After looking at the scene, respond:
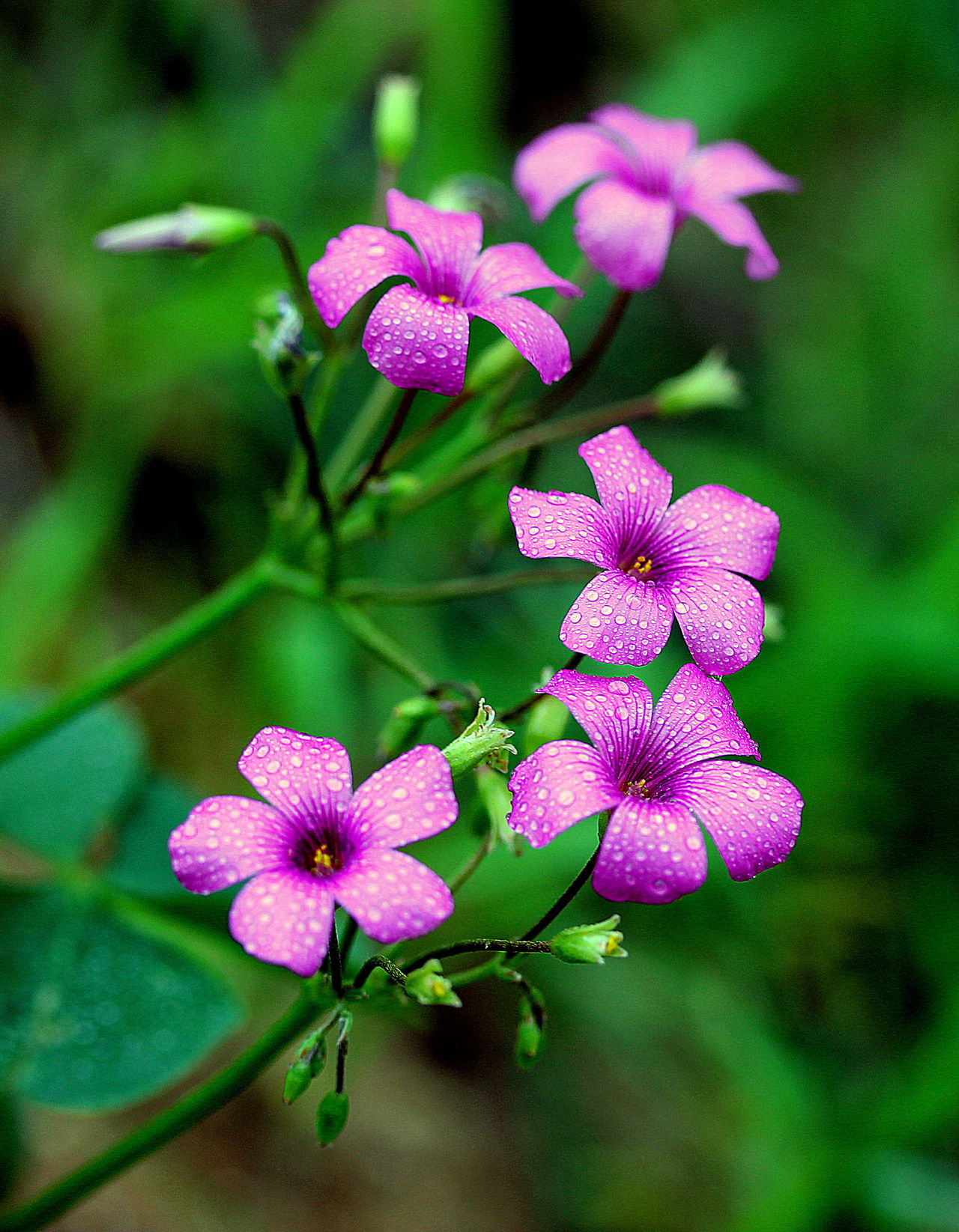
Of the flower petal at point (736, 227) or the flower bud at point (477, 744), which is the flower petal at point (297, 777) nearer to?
the flower bud at point (477, 744)

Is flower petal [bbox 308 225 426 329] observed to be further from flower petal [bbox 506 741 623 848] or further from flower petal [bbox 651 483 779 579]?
flower petal [bbox 506 741 623 848]

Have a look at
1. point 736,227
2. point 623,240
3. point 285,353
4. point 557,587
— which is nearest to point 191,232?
point 285,353

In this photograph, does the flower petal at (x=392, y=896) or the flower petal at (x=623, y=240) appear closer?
the flower petal at (x=392, y=896)

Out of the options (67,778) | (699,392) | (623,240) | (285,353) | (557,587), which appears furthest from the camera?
(557,587)

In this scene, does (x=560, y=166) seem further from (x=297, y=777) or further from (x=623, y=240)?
(x=297, y=777)

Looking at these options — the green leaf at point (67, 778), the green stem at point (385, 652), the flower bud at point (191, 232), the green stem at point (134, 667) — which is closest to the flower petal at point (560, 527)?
the green stem at point (385, 652)

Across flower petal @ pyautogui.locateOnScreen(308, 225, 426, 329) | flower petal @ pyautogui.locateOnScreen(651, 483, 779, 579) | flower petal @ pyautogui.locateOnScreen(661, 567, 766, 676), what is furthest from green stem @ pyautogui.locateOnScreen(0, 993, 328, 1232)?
flower petal @ pyautogui.locateOnScreen(308, 225, 426, 329)
